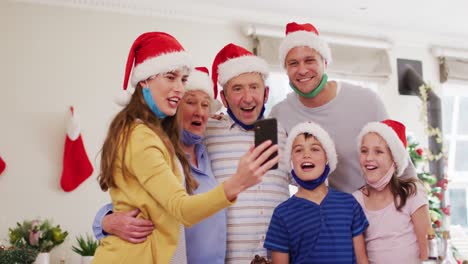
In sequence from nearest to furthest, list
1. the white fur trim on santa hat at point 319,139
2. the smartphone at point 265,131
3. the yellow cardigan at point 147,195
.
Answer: the smartphone at point 265,131
the yellow cardigan at point 147,195
the white fur trim on santa hat at point 319,139

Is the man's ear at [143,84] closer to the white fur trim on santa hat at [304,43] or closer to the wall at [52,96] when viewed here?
the white fur trim on santa hat at [304,43]

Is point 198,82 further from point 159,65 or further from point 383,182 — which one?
point 383,182

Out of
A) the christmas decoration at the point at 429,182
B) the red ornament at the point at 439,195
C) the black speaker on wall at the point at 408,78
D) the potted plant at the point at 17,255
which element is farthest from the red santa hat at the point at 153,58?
the black speaker on wall at the point at 408,78

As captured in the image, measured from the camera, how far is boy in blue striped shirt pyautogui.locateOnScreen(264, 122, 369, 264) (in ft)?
6.79

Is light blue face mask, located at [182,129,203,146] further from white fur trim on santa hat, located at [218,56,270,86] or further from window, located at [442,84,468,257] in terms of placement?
window, located at [442,84,468,257]

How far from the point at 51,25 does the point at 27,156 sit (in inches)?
43.7

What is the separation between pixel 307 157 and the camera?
7.12ft

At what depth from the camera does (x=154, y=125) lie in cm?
164

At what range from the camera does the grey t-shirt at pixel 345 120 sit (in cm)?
242

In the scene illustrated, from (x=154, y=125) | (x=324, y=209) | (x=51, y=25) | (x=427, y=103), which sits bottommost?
(x=324, y=209)

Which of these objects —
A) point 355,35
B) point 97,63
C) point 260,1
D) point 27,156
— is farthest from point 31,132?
point 355,35

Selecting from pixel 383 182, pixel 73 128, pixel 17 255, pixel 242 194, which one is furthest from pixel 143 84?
pixel 73 128

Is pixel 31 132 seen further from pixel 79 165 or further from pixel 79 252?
pixel 79 252

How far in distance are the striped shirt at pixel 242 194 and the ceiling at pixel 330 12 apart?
2.96 metres
